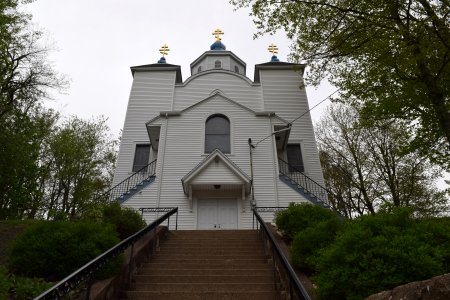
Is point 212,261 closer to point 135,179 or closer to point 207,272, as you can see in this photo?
point 207,272

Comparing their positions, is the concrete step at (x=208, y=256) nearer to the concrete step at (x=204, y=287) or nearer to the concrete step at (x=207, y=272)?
the concrete step at (x=207, y=272)

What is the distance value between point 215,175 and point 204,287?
7.83 m

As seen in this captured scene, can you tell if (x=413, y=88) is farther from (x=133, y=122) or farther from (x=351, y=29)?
(x=133, y=122)

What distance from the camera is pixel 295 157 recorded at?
18328mm

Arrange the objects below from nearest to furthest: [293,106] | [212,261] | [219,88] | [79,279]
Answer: [79,279]
[212,261]
[293,106]
[219,88]

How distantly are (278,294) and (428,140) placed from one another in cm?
821

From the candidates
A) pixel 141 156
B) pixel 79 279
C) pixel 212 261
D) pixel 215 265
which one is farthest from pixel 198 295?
pixel 141 156

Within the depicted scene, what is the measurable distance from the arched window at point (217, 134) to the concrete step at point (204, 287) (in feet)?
32.7

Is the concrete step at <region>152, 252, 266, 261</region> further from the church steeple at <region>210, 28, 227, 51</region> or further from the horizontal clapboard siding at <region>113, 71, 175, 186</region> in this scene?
the church steeple at <region>210, 28, 227, 51</region>

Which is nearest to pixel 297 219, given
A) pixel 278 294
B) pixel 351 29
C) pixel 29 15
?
pixel 278 294

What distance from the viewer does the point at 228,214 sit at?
14242mm

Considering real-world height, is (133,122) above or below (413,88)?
above

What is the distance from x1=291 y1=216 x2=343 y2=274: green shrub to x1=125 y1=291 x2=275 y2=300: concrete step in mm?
965

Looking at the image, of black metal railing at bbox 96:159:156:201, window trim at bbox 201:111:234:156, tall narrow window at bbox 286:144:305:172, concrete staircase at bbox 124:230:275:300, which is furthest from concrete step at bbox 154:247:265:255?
tall narrow window at bbox 286:144:305:172
